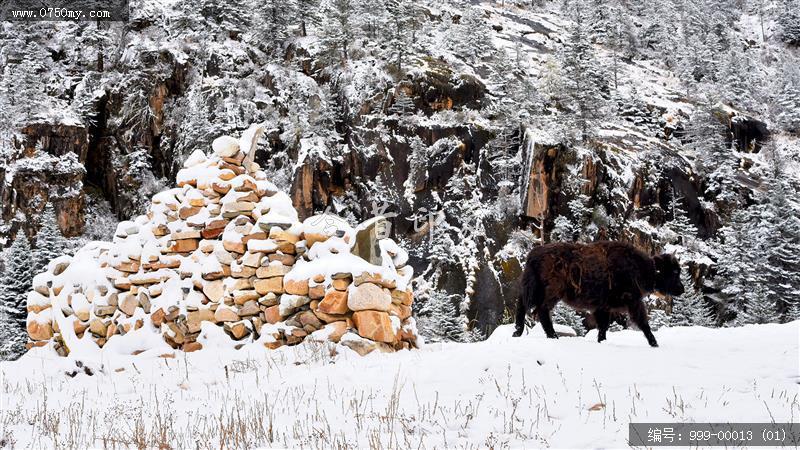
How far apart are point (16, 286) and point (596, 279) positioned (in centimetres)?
2857

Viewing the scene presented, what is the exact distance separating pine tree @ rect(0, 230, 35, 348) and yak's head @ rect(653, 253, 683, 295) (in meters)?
25.1

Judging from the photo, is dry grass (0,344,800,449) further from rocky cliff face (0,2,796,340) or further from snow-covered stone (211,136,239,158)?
rocky cliff face (0,2,796,340)

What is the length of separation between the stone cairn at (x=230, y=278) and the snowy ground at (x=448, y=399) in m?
1.06

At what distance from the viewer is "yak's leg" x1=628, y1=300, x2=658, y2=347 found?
6157 mm

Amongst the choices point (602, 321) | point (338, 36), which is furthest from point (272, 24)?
point (602, 321)

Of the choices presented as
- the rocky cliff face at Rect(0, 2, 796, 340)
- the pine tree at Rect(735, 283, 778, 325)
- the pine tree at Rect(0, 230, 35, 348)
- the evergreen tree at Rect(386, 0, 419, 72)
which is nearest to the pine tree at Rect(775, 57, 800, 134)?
the rocky cliff face at Rect(0, 2, 796, 340)

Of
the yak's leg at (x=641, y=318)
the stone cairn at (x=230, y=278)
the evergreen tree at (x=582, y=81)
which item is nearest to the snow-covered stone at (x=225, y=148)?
the stone cairn at (x=230, y=278)

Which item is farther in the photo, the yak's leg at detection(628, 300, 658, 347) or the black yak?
the black yak

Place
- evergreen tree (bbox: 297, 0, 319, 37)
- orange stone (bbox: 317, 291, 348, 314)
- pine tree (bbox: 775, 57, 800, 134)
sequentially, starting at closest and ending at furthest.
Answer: orange stone (bbox: 317, 291, 348, 314) → evergreen tree (bbox: 297, 0, 319, 37) → pine tree (bbox: 775, 57, 800, 134)

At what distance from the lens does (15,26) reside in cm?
4425

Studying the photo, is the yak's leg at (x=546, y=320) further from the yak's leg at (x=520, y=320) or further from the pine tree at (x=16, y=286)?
the pine tree at (x=16, y=286)

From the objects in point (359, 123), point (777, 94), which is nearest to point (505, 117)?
point (359, 123)

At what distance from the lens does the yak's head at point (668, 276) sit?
273 inches

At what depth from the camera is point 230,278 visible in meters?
8.59
